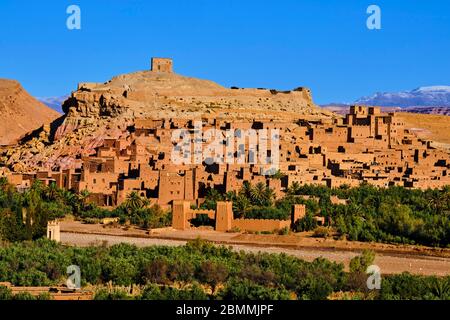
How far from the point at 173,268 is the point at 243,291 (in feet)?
17.3

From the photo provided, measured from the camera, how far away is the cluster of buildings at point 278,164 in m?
46.8

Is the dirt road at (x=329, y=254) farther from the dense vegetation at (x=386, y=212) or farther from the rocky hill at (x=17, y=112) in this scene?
the rocky hill at (x=17, y=112)

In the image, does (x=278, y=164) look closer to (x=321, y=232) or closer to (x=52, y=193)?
(x=321, y=232)

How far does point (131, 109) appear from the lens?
60188mm

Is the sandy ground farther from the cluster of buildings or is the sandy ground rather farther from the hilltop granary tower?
the hilltop granary tower

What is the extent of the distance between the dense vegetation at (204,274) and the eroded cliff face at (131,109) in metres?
21.1

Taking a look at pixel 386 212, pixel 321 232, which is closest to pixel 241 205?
pixel 321 232

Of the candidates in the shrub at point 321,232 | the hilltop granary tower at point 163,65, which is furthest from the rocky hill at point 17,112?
the shrub at point 321,232

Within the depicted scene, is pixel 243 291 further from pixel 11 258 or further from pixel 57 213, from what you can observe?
pixel 57 213

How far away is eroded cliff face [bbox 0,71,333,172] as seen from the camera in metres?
56.9

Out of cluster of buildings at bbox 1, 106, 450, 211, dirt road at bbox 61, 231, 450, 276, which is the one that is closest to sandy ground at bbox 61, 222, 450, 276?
dirt road at bbox 61, 231, 450, 276
